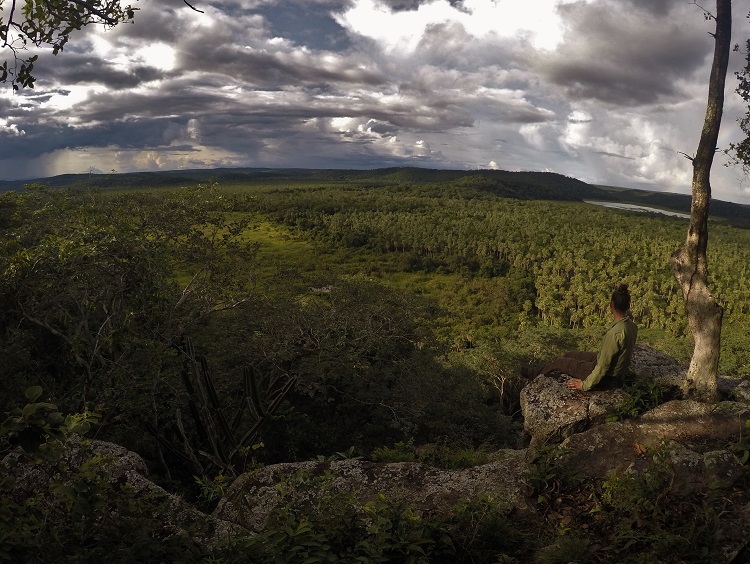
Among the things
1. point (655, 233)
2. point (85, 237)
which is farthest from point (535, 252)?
point (85, 237)

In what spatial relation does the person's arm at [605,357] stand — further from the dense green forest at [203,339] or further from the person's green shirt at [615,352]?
the dense green forest at [203,339]

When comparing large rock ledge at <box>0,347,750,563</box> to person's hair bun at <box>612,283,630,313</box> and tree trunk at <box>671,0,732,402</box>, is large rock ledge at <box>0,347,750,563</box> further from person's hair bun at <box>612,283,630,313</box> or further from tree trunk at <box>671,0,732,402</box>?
person's hair bun at <box>612,283,630,313</box>

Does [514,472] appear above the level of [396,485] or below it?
above

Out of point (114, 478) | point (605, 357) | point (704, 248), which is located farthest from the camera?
point (605, 357)

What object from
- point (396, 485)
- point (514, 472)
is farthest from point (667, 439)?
point (396, 485)

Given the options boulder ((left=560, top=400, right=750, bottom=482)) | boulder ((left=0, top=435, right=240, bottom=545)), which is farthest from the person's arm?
boulder ((left=0, top=435, right=240, bottom=545))

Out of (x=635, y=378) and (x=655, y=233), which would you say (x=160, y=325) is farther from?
→ (x=655, y=233)

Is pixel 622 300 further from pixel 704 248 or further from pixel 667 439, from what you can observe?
pixel 667 439

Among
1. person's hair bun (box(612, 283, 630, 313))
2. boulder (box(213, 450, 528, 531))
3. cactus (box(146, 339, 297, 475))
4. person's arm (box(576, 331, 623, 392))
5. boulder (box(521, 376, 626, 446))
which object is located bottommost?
cactus (box(146, 339, 297, 475))
